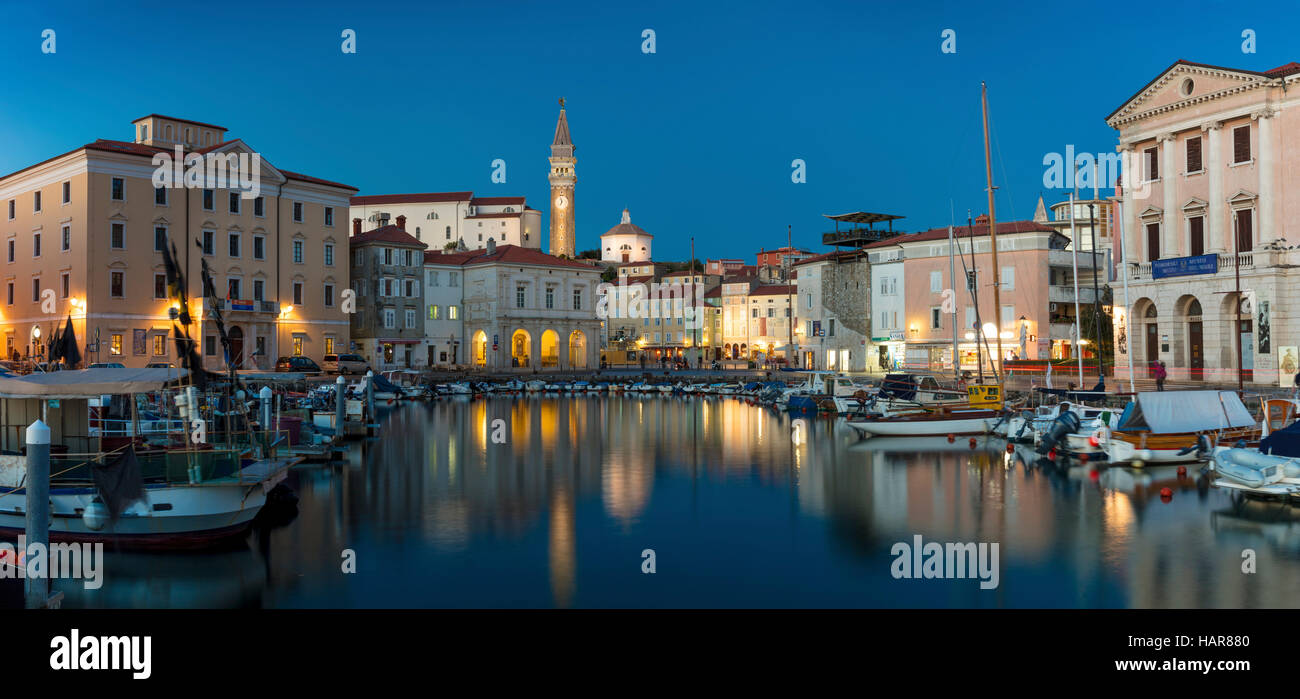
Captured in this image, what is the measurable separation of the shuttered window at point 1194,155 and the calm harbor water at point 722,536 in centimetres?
1898

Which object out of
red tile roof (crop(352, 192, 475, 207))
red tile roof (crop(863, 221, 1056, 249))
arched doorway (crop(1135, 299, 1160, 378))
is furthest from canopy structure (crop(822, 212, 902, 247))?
red tile roof (crop(352, 192, 475, 207))

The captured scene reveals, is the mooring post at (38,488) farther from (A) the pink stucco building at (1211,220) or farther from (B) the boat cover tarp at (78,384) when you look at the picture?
(A) the pink stucco building at (1211,220)

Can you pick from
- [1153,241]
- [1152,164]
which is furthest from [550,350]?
[1152,164]

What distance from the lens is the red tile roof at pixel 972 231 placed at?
176ft

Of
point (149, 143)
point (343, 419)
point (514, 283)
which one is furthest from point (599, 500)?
point (514, 283)

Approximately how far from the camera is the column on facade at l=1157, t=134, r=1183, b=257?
127 feet

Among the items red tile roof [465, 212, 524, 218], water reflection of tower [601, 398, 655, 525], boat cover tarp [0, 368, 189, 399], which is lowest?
water reflection of tower [601, 398, 655, 525]

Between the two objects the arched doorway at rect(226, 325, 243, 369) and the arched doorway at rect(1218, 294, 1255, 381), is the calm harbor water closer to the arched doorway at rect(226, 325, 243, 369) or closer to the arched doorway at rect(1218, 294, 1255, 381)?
the arched doorway at rect(1218, 294, 1255, 381)

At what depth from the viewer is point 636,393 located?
61.1 meters

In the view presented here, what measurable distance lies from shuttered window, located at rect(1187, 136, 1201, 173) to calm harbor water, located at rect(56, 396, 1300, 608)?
19.0m

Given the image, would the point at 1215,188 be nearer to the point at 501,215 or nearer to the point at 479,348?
the point at 479,348

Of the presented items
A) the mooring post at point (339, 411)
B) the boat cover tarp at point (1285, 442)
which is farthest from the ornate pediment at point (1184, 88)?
the mooring post at point (339, 411)
